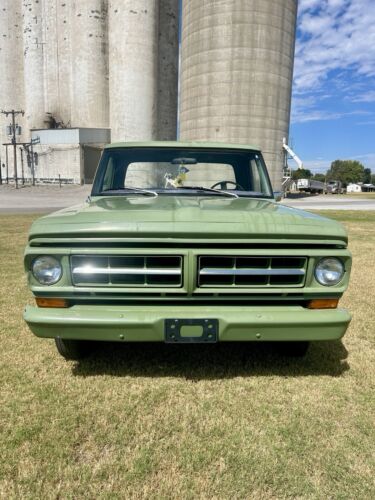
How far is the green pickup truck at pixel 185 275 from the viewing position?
7.48ft

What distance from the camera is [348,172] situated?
110438 millimetres

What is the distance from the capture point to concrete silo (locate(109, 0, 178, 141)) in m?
36.8

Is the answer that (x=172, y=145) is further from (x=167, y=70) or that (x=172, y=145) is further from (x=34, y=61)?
(x=34, y=61)

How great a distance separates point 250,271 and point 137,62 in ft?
131

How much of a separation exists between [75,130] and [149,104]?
883 cm

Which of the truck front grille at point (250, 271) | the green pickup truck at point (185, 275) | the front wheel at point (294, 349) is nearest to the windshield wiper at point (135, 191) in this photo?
the green pickup truck at point (185, 275)

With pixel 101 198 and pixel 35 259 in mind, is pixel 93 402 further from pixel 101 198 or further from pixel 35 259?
pixel 101 198

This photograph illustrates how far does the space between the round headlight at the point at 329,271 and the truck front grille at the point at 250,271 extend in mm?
131

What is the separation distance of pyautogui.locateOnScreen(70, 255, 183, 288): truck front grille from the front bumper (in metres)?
0.17

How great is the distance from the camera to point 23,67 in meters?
44.0

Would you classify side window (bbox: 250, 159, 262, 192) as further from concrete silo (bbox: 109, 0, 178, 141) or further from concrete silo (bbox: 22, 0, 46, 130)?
concrete silo (bbox: 22, 0, 46, 130)

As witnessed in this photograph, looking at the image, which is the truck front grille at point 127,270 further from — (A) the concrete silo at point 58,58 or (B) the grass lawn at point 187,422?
(A) the concrete silo at point 58,58

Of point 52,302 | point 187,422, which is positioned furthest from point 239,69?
point 187,422

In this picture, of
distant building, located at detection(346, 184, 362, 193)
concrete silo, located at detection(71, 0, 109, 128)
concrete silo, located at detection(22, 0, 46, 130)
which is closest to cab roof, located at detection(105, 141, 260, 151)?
concrete silo, located at detection(71, 0, 109, 128)
